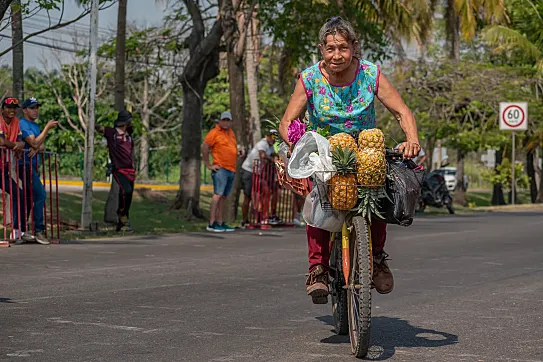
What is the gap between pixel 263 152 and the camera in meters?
20.1

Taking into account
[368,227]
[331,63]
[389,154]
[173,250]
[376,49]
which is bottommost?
[173,250]

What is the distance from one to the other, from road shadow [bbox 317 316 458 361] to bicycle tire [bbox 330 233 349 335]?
3.6 inches

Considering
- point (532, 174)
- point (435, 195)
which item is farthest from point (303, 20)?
point (532, 174)

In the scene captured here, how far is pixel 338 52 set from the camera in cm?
670

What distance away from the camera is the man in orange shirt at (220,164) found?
17969mm

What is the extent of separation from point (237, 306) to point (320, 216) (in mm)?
2208

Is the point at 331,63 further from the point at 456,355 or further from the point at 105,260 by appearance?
the point at 105,260

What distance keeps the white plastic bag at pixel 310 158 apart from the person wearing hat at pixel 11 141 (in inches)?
331

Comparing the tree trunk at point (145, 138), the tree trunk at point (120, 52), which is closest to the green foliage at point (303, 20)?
the tree trunk at point (120, 52)

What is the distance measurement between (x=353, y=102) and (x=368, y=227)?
96 centimetres

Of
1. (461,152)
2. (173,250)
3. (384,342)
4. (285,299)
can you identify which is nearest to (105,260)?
(173,250)

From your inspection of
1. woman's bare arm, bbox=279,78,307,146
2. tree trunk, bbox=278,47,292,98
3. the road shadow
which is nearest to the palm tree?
tree trunk, bbox=278,47,292,98

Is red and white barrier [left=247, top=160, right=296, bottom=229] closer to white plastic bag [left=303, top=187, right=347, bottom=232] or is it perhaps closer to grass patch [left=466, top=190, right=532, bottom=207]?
white plastic bag [left=303, top=187, right=347, bottom=232]

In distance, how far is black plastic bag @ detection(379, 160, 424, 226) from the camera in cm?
621
